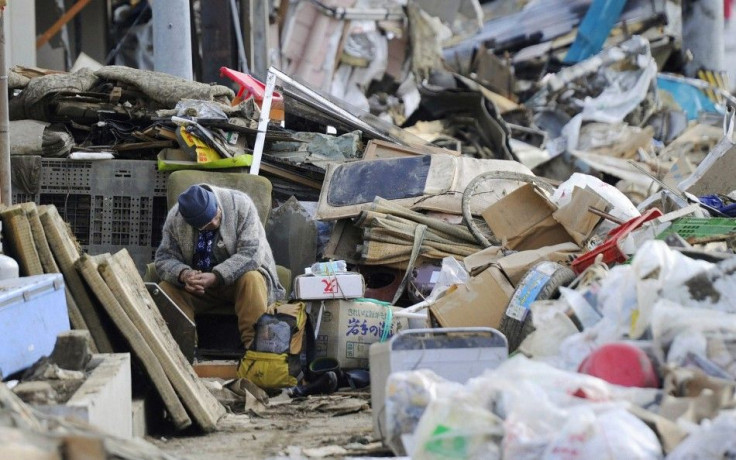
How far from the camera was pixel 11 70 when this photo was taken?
10844 mm

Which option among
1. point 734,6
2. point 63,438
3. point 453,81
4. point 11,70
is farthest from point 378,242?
point 734,6

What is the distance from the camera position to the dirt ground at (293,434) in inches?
219

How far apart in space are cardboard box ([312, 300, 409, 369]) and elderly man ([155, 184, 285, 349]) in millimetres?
473

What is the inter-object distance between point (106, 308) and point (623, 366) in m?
2.88

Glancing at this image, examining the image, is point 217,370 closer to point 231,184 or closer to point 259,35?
point 231,184

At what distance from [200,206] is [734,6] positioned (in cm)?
2094

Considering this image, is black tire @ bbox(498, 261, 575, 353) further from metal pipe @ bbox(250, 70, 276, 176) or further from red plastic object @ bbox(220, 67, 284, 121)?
red plastic object @ bbox(220, 67, 284, 121)

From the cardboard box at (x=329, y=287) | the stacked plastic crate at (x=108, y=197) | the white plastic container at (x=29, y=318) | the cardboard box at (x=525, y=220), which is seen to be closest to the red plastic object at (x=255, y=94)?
the stacked plastic crate at (x=108, y=197)

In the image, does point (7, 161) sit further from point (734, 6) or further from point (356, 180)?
point (734, 6)

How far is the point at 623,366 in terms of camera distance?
4.64 m

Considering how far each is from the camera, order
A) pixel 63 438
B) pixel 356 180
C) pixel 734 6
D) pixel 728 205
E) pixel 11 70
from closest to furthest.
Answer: pixel 63 438 < pixel 728 205 < pixel 356 180 < pixel 11 70 < pixel 734 6

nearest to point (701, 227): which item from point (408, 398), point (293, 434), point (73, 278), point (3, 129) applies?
point (293, 434)

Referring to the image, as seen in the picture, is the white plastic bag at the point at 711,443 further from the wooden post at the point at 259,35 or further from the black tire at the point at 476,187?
the wooden post at the point at 259,35

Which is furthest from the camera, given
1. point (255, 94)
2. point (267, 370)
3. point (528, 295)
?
point (255, 94)
